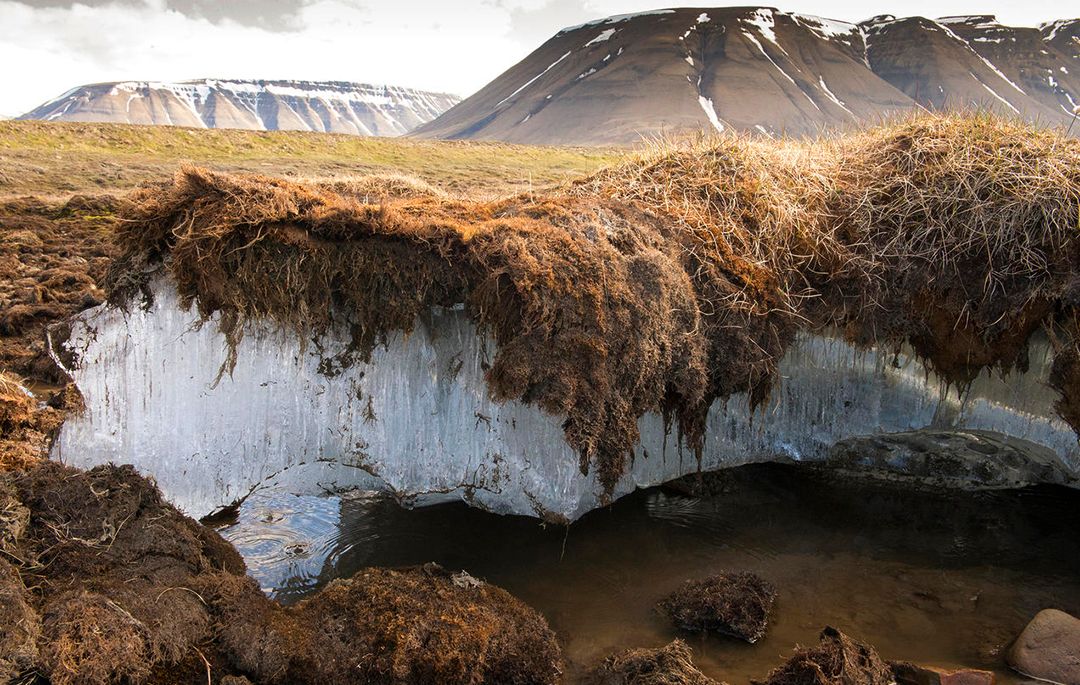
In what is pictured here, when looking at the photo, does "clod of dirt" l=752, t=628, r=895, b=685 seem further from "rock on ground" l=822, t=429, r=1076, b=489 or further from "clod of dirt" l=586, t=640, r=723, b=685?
"rock on ground" l=822, t=429, r=1076, b=489

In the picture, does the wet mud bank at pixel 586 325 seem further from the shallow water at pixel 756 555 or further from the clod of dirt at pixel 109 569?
the clod of dirt at pixel 109 569

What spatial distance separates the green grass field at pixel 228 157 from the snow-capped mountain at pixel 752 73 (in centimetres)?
7704

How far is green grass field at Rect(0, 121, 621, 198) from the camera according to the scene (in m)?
23.1

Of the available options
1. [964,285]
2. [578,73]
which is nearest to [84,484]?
[964,285]

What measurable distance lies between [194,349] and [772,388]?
503 centimetres

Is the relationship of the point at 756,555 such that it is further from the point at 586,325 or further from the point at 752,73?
the point at 752,73

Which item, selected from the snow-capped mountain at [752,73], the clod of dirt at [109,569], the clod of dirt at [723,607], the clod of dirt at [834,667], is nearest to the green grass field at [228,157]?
Result: the clod of dirt at [723,607]

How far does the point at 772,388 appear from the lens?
701 centimetres

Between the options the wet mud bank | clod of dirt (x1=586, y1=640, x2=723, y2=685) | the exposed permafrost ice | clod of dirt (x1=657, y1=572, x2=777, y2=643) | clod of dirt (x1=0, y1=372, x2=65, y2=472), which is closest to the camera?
A: clod of dirt (x1=586, y1=640, x2=723, y2=685)

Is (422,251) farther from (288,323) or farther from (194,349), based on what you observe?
(194,349)

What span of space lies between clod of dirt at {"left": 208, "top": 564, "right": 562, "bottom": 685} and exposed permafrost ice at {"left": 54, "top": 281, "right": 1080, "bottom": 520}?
119 cm

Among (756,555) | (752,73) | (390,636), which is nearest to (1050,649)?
(756,555)

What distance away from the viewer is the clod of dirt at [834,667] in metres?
4.56

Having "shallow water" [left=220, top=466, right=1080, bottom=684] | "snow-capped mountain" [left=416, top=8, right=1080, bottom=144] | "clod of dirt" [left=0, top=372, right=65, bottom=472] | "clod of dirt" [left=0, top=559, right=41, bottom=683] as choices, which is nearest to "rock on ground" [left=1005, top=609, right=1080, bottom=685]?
"shallow water" [left=220, top=466, right=1080, bottom=684]
